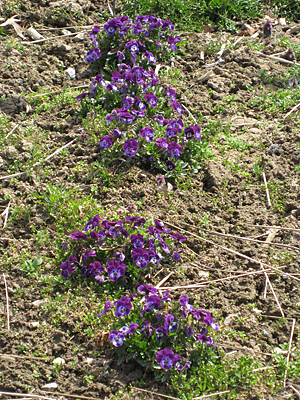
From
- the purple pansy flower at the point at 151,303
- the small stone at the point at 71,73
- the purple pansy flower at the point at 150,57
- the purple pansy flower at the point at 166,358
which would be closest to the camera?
the purple pansy flower at the point at 166,358

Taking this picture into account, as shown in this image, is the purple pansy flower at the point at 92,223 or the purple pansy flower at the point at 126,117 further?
the purple pansy flower at the point at 126,117

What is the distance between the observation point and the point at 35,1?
20.2 feet

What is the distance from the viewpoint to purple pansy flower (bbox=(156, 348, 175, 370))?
268 centimetres

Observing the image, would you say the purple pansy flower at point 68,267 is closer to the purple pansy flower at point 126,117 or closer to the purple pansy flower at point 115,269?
the purple pansy flower at point 115,269

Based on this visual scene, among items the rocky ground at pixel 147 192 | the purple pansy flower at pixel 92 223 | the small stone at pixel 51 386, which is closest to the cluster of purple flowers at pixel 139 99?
the rocky ground at pixel 147 192

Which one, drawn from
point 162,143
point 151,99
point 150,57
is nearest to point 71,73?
point 150,57

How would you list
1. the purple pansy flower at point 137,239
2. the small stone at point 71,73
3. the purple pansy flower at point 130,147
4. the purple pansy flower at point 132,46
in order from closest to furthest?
1. the purple pansy flower at point 137,239
2. the purple pansy flower at point 130,147
3. the purple pansy flower at point 132,46
4. the small stone at point 71,73

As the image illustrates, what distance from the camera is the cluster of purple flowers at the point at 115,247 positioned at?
324 cm

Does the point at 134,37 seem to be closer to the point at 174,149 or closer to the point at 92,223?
the point at 174,149

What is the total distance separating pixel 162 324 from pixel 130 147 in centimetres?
177

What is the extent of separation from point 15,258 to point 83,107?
1.95 metres

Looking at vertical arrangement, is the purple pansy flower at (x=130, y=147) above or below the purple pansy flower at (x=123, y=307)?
above

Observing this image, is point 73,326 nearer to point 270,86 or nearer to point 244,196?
point 244,196

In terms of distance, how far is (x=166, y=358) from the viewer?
2701 millimetres
